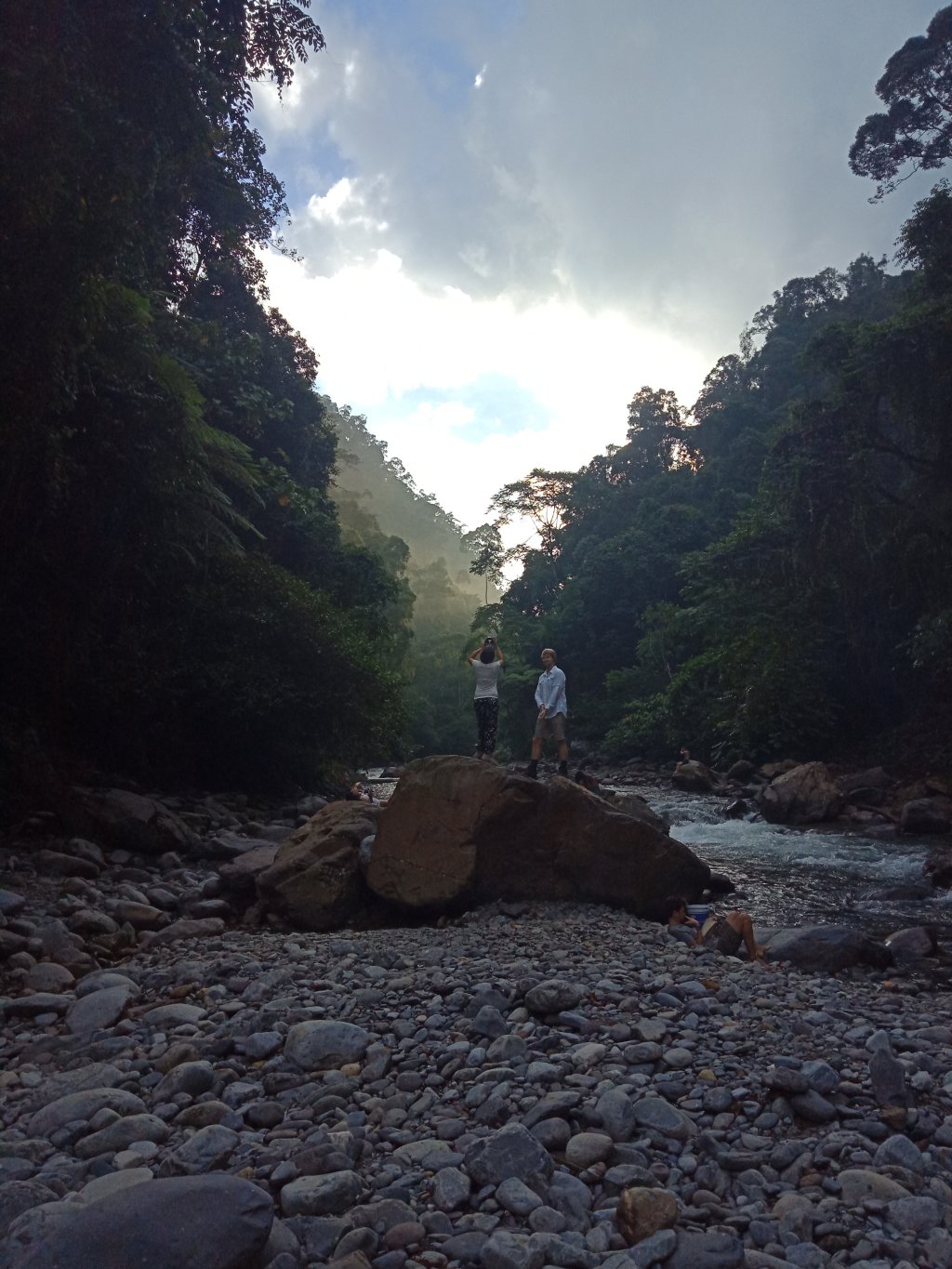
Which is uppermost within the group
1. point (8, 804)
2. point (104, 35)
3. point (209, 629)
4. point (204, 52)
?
point (204, 52)

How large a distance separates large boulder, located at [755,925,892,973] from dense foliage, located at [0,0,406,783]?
6974 mm

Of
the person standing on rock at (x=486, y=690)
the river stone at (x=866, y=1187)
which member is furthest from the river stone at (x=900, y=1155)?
the person standing on rock at (x=486, y=690)

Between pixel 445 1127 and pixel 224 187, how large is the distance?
11530mm

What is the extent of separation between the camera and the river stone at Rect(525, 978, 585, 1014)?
3934mm

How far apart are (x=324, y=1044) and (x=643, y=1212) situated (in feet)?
5.23

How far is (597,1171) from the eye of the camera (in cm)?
267

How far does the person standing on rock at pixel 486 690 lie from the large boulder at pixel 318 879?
4.36 meters

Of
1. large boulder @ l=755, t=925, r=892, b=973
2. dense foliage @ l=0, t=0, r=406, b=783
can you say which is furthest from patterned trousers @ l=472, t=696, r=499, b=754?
large boulder @ l=755, t=925, r=892, b=973

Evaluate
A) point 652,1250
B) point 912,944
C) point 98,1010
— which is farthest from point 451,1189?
point 912,944

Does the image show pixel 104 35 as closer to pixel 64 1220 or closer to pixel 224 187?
pixel 224 187

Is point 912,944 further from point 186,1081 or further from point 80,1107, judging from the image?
point 80,1107

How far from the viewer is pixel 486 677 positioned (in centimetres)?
1131

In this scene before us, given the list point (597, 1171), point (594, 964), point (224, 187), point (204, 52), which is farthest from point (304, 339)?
point (597, 1171)

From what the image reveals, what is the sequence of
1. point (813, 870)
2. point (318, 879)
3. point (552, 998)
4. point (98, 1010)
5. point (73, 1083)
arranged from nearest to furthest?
point (73, 1083) < point (552, 998) < point (98, 1010) < point (318, 879) < point (813, 870)
